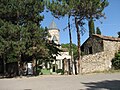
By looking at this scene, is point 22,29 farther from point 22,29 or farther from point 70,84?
point 70,84

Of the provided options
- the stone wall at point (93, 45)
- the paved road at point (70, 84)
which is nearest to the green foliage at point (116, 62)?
the stone wall at point (93, 45)

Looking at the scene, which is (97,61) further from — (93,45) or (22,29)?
(22,29)

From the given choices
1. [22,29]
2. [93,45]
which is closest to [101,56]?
[93,45]

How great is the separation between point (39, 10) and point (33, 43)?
429 centimetres

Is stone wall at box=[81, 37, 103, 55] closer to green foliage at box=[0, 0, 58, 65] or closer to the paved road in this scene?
green foliage at box=[0, 0, 58, 65]

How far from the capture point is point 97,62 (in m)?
39.4

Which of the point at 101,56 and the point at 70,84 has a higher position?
the point at 101,56

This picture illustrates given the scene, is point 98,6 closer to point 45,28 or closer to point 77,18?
point 77,18

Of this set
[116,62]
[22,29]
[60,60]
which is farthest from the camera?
[60,60]

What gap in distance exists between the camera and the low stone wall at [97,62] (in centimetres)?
3912

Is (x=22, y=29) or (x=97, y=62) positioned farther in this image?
(x=97, y=62)

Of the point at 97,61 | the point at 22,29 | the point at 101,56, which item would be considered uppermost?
the point at 22,29

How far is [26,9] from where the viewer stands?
33062 millimetres

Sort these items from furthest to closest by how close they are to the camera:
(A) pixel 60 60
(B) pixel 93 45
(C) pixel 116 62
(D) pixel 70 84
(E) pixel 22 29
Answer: (A) pixel 60 60 < (B) pixel 93 45 < (C) pixel 116 62 < (E) pixel 22 29 < (D) pixel 70 84
